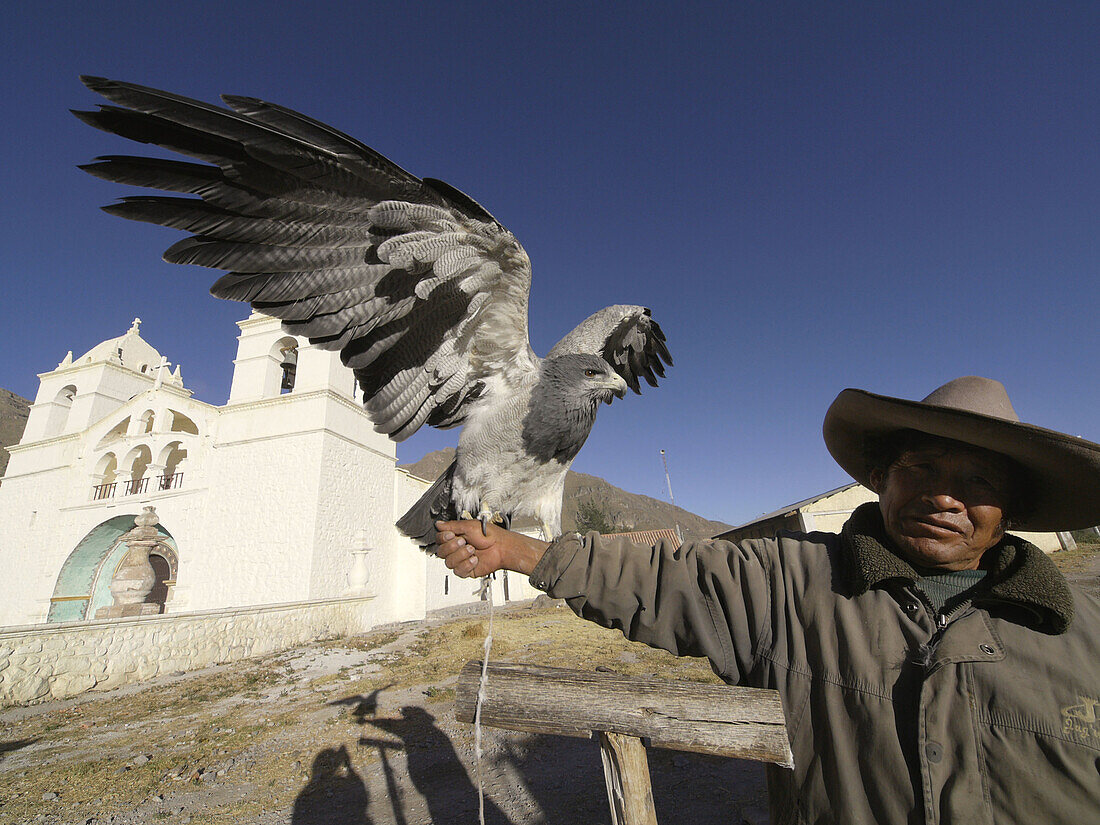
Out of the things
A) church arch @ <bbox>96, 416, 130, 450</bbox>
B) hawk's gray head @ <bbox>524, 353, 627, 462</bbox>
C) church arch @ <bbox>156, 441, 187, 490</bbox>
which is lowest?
hawk's gray head @ <bbox>524, 353, 627, 462</bbox>

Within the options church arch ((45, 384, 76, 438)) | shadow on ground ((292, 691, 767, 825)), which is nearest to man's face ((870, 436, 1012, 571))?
shadow on ground ((292, 691, 767, 825))

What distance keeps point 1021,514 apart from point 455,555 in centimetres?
207

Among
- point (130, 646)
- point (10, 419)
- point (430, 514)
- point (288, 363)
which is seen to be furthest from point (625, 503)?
point (430, 514)

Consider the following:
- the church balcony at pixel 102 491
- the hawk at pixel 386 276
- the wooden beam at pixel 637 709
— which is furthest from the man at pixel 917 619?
the church balcony at pixel 102 491

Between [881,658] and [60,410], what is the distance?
30.7 m

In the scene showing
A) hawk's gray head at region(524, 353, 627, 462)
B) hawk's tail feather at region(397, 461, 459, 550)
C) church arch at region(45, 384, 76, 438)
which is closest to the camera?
hawk's gray head at region(524, 353, 627, 462)

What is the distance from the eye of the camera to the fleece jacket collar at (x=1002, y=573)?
1.25 m

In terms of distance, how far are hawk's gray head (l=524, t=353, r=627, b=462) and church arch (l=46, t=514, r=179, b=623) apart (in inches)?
803

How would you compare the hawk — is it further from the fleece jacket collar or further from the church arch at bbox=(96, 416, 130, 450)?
the church arch at bbox=(96, 416, 130, 450)

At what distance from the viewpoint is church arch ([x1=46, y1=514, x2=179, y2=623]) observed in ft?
58.3

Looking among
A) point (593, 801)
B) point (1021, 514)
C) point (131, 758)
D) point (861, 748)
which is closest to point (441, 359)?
point (861, 748)

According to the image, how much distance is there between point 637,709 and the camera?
135cm

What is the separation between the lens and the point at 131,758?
5.58 m

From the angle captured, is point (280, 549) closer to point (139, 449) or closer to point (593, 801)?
point (139, 449)
